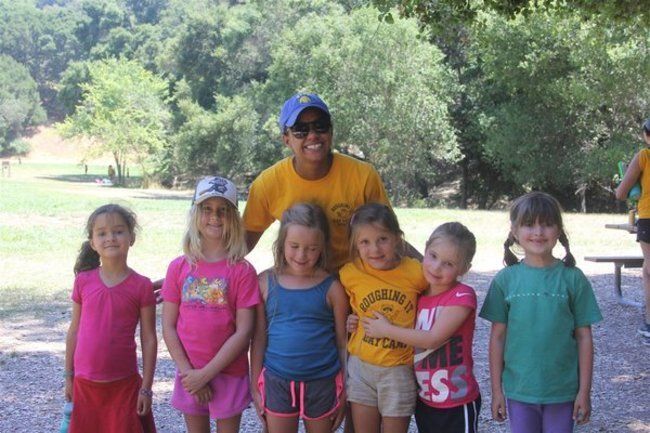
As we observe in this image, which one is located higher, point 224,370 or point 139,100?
point 139,100

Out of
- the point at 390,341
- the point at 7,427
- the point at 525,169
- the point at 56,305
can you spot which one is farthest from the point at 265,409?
the point at 525,169

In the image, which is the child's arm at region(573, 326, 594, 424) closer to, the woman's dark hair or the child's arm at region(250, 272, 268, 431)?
the child's arm at region(250, 272, 268, 431)

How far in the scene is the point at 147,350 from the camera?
11.8 feet

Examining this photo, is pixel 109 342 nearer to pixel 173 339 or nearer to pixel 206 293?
pixel 173 339

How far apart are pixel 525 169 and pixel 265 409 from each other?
2618 centimetres

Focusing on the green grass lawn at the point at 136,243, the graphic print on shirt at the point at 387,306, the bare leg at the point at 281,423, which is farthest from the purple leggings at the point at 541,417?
the green grass lawn at the point at 136,243

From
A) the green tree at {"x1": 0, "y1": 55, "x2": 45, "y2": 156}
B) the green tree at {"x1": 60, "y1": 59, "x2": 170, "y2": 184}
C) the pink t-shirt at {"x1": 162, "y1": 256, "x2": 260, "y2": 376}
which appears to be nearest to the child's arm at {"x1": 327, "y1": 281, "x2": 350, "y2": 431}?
the pink t-shirt at {"x1": 162, "y1": 256, "x2": 260, "y2": 376}

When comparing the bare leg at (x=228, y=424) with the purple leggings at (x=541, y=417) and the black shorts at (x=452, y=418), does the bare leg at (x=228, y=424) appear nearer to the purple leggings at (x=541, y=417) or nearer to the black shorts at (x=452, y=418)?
the black shorts at (x=452, y=418)

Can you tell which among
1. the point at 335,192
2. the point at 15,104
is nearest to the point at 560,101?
the point at 335,192

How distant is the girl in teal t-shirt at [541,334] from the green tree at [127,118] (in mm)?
45850

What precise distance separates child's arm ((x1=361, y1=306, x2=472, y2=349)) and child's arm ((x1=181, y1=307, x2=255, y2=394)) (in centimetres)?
62

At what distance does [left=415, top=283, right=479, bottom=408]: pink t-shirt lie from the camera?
10.7 feet

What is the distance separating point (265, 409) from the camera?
3441 mm

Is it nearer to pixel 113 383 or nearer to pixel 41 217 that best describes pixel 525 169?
pixel 41 217
